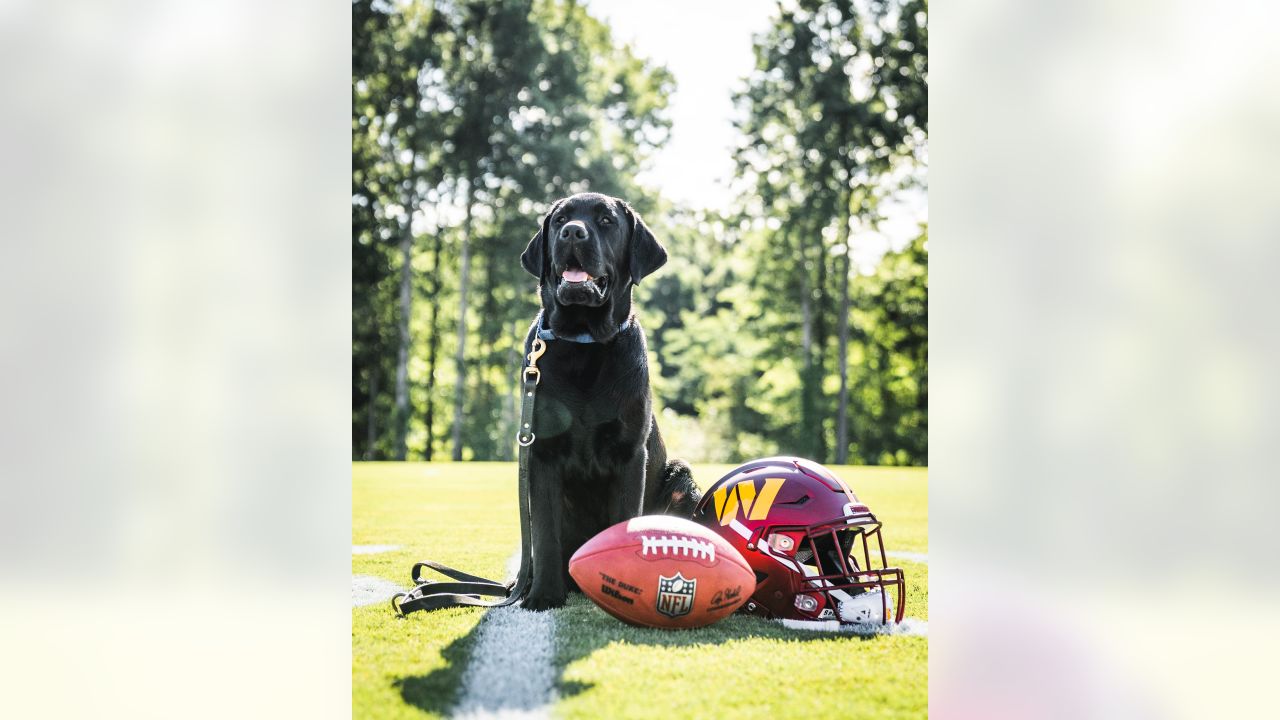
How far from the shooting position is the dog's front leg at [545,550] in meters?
3.14

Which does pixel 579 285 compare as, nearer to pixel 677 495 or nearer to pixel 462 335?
pixel 677 495

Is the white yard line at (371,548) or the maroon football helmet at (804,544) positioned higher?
the maroon football helmet at (804,544)

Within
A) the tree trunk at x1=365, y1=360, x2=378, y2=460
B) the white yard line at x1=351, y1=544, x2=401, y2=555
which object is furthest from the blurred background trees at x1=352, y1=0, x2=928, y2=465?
the white yard line at x1=351, y1=544, x2=401, y2=555

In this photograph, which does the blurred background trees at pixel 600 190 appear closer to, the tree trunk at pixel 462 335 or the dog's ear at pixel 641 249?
the tree trunk at pixel 462 335

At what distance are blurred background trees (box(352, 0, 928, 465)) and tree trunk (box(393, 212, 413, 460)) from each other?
44mm

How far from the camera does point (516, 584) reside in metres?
3.31

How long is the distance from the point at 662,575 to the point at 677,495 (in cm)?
106

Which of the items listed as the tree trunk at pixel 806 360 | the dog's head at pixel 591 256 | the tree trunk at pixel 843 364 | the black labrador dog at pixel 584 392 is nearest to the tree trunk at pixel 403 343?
the tree trunk at pixel 806 360

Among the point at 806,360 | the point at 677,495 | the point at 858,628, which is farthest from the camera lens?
the point at 806,360

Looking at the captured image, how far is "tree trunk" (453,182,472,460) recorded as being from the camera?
1856cm

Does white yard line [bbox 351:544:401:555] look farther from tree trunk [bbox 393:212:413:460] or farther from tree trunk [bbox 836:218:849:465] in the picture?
tree trunk [bbox 836:218:849:465]

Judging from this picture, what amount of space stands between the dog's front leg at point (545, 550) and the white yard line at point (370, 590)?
61cm

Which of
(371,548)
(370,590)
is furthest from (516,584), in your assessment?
(371,548)

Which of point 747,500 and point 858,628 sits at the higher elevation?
point 747,500
